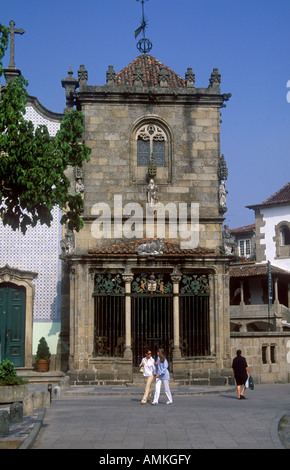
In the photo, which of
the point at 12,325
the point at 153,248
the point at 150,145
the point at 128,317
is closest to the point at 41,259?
the point at 12,325

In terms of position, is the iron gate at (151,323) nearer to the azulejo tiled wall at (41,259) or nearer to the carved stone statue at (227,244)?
the carved stone statue at (227,244)

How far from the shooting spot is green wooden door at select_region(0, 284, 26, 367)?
25562 millimetres

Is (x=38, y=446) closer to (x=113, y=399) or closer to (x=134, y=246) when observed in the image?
(x=113, y=399)

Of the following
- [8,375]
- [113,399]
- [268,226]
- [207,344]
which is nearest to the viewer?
[8,375]

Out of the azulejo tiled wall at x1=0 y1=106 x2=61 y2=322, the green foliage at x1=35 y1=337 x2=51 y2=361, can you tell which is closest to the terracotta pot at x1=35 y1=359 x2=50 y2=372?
the green foliage at x1=35 y1=337 x2=51 y2=361

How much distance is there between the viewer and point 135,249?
79.0 feet

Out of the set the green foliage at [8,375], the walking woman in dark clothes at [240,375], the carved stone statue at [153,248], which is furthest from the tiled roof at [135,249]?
the green foliage at [8,375]

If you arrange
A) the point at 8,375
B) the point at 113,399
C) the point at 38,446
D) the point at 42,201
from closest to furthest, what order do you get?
the point at 38,446, the point at 42,201, the point at 8,375, the point at 113,399

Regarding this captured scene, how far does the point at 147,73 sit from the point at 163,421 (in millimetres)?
17545

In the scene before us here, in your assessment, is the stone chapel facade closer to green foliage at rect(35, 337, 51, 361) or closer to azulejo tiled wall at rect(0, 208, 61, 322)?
azulejo tiled wall at rect(0, 208, 61, 322)

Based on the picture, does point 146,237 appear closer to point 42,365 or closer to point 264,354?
point 42,365

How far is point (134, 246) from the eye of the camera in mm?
24312

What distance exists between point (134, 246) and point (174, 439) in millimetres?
12671

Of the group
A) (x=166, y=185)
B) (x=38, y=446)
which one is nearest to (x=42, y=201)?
(x=38, y=446)
